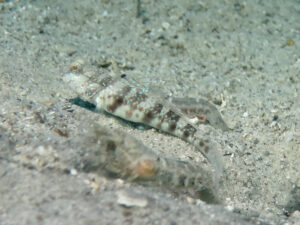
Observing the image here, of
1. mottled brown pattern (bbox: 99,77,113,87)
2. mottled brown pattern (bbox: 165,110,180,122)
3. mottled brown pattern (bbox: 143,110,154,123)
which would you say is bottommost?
mottled brown pattern (bbox: 143,110,154,123)

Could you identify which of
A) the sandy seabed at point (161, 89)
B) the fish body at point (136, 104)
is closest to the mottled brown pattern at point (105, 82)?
the fish body at point (136, 104)

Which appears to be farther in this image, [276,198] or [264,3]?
[264,3]

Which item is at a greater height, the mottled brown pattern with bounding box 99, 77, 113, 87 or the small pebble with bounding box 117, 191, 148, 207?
the mottled brown pattern with bounding box 99, 77, 113, 87

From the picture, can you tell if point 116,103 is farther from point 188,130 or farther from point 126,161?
point 126,161

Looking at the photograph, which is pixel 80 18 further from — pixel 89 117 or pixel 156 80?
pixel 89 117

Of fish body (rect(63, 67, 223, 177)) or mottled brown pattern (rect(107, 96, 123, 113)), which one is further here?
mottled brown pattern (rect(107, 96, 123, 113))

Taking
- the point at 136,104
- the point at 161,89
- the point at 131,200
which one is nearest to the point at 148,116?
the point at 136,104

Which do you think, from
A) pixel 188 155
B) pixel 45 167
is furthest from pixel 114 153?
pixel 188 155

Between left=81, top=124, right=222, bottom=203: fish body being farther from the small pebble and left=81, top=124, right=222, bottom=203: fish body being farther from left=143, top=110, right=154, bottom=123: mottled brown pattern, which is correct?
left=143, top=110, right=154, bottom=123: mottled brown pattern

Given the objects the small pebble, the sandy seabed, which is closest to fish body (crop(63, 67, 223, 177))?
the sandy seabed
